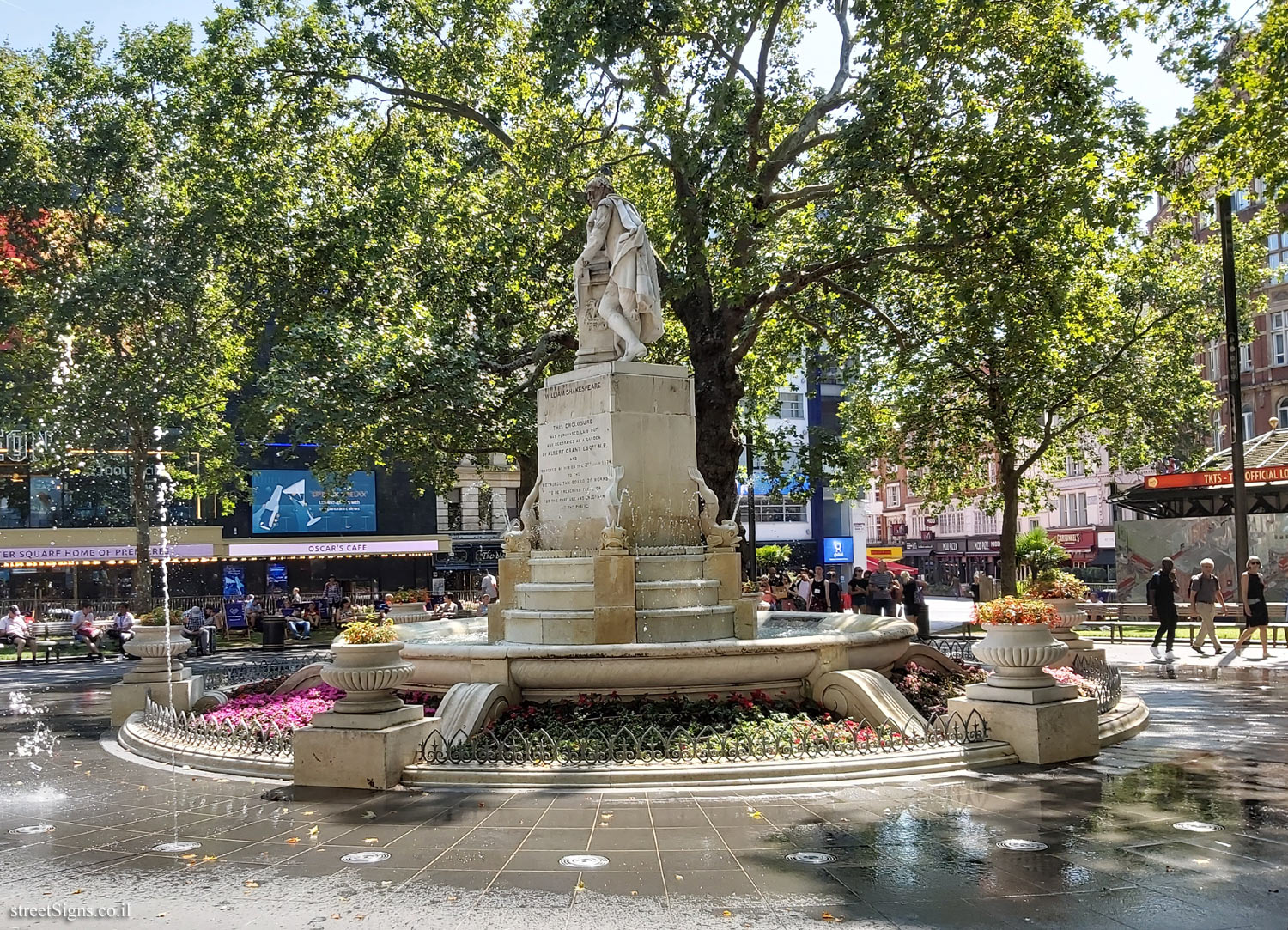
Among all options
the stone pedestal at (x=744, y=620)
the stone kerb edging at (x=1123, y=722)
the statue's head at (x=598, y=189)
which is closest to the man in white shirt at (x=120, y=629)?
the statue's head at (x=598, y=189)

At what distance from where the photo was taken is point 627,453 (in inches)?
455

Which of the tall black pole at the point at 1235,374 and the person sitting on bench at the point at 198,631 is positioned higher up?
the tall black pole at the point at 1235,374

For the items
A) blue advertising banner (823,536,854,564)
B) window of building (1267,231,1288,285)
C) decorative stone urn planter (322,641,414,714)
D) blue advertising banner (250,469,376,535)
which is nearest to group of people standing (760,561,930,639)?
decorative stone urn planter (322,641,414,714)

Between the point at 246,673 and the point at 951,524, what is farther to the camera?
the point at 951,524

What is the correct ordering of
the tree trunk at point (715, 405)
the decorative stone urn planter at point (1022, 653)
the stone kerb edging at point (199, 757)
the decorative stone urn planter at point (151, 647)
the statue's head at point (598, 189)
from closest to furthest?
the decorative stone urn planter at point (1022, 653), the stone kerb edging at point (199, 757), the statue's head at point (598, 189), the decorative stone urn planter at point (151, 647), the tree trunk at point (715, 405)

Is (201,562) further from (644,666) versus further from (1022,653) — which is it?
(1022,653)

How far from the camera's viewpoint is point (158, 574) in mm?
41938

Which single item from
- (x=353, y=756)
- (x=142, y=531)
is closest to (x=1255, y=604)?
→ (x=353, y=756)

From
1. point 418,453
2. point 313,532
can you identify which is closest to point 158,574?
point 313,532

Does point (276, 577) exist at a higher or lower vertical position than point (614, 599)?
lower

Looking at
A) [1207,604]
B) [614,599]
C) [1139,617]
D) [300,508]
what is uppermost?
[300,508]

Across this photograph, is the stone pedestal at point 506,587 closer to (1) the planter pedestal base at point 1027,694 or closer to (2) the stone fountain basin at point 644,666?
(2) the stone fountain basin at point 644,666

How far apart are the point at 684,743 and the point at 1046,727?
3133 millimetres

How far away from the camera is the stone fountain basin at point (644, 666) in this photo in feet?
32.6
